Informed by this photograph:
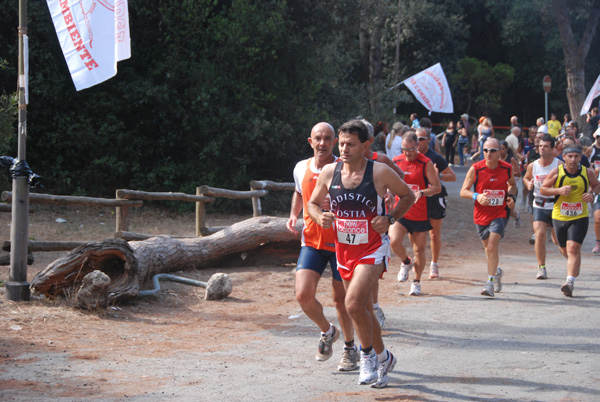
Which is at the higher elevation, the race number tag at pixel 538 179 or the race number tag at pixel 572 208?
the race number tag at pixel 538 179

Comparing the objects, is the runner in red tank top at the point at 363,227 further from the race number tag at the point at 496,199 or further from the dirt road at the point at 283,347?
the race number tag at the point at 496,199

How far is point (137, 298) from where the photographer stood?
898 cm

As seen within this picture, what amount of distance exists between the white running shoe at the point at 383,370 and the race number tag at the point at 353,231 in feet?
2.93

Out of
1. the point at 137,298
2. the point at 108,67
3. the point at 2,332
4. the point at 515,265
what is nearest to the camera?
the point at 2,332

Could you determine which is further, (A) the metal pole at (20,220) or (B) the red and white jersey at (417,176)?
(B) the red and white jersey at (417,176)

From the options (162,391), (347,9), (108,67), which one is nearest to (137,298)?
(108,67)

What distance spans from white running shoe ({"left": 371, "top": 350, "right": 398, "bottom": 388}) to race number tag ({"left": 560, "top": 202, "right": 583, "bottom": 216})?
4.82 meters

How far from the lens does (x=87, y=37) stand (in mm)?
8344

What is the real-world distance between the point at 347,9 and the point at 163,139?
17.4ft

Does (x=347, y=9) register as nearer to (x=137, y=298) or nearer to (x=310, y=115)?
(x=310, y=115)

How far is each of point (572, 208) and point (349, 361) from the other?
482 cm

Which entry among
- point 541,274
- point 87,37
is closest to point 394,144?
point 541,274

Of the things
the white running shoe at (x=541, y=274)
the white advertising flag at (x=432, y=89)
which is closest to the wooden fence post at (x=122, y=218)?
the white running shoe at (x=541, y=274)

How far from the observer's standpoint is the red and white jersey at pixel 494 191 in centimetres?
965
